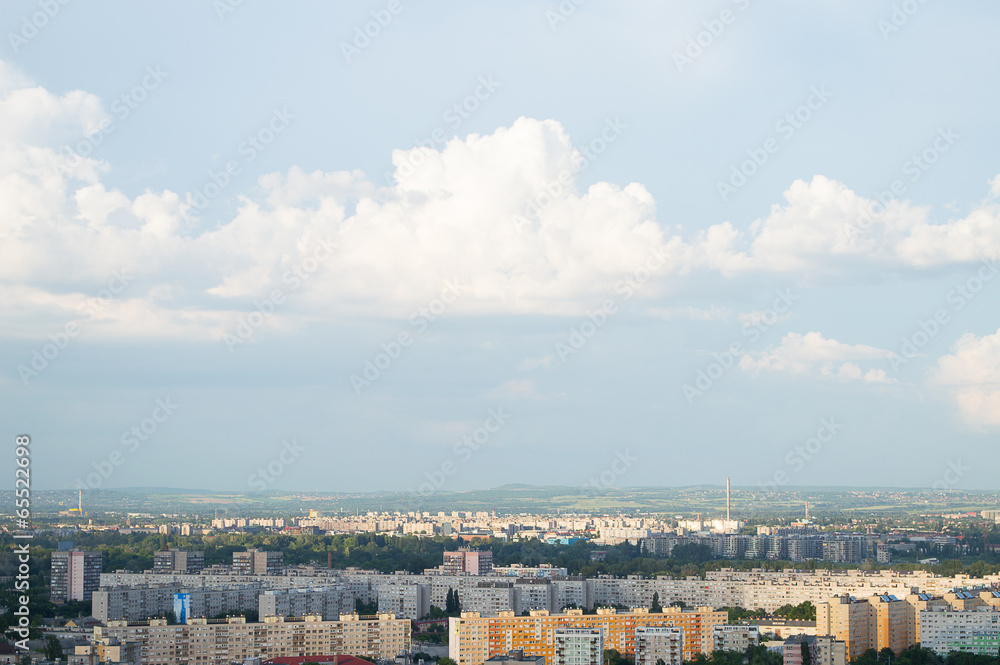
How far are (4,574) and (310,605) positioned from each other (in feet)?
48.4

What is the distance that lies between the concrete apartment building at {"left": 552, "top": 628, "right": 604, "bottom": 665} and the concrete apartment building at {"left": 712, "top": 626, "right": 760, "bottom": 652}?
4004 millimetres

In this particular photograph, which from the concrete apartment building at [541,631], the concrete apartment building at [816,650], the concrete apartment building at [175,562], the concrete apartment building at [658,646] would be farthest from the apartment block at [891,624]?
the concrete apartment building at [175,562]

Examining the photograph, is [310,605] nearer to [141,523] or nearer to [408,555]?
[408,555]

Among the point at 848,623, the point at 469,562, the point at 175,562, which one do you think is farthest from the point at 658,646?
the point at 175,562

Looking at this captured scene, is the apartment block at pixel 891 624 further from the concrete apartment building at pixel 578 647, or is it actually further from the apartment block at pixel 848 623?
the concrete apartment building at pixel 578 647

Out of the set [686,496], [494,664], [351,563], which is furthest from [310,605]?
[686,496]

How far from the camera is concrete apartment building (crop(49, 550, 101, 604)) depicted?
4091 centimetres

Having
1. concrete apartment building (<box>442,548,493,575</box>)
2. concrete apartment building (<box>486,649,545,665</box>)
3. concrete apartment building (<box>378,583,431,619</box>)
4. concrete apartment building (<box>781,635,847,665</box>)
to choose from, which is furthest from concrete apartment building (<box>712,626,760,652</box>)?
concrete apartment building (<box>442,548,493,575</box>)

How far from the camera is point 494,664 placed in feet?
76.6

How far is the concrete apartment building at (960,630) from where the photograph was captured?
30.1m

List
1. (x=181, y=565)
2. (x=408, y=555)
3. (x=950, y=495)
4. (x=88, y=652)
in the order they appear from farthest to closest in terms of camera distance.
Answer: (x=950, y=495) → (x=408, y=555) → (x=181, y=565) → (x=88, y=652)

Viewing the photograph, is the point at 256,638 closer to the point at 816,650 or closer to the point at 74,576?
the point at 816,650

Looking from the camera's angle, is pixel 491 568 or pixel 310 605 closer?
pixel 310 605

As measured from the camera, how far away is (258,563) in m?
48.2
